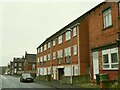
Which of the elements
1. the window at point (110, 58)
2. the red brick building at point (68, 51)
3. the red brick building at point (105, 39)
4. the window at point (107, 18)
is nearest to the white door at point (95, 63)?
the red brick building at point (105, 39)

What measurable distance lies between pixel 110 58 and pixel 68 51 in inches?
614

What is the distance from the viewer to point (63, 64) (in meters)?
39.7

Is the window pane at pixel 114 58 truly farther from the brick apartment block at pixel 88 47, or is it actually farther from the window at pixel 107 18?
the window at pixel 107 18

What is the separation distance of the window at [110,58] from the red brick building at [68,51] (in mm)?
5505

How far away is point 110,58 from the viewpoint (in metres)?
22.4

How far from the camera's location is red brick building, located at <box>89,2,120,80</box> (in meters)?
21.6

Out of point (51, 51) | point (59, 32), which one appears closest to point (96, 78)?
point (59, 32)

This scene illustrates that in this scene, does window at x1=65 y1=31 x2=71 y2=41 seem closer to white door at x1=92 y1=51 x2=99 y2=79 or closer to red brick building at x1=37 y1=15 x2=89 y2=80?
red brick building at x1=37 y1=15 x2=89 y2=80

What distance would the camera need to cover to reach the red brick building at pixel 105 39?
21.6 m

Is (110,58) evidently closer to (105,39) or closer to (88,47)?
(105,39)

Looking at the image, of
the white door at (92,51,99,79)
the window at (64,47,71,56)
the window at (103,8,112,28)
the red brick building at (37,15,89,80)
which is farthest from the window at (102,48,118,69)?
the window at (64,47,71,56)

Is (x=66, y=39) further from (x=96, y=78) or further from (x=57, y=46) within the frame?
(x=96, y=78)

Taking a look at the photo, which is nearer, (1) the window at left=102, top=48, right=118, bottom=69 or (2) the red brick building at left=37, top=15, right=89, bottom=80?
(1) the window at left=102, top=48, right=118, bottom=69

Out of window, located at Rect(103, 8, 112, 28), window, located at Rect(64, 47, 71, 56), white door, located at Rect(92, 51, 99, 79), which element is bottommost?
white door, located at Rect(92, 51, 99, 79)
